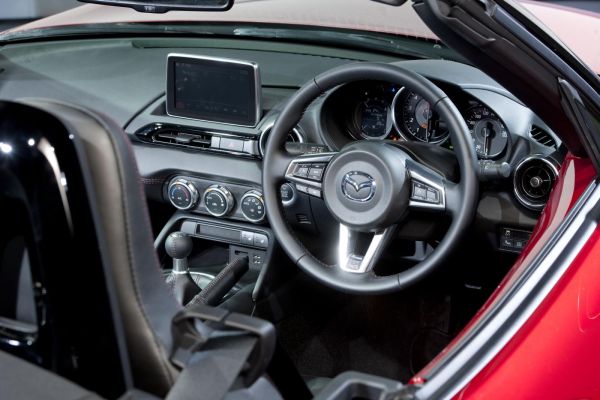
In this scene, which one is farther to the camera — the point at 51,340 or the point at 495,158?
the point at 495,158

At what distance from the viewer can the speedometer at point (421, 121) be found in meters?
2.15

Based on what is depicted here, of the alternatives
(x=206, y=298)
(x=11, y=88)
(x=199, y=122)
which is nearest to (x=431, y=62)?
(x=199, y=122)

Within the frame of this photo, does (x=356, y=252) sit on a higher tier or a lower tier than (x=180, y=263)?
higher

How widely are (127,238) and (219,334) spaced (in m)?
0.19

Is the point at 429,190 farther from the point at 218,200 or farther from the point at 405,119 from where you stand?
→ the point at 218,200

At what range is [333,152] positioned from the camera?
6.83 feet

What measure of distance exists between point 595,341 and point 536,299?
14 cm

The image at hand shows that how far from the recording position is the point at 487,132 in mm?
2070

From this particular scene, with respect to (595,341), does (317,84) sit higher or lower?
higher

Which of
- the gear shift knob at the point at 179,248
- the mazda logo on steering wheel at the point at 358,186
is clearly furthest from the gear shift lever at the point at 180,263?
the mazda logo on steering wheel at the point at 358,186

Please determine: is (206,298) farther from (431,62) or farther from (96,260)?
(96,260)

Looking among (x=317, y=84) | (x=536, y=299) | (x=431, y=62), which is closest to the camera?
(x=536, y=299)

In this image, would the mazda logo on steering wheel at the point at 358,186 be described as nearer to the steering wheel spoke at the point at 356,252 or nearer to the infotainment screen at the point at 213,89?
the steering wheel spoke at the point at 356,252

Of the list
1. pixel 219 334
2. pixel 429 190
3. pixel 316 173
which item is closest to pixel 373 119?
pixel 316 173
